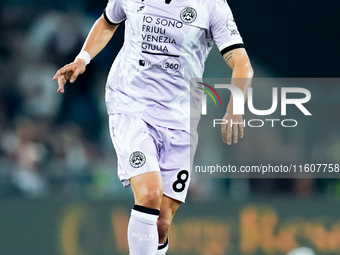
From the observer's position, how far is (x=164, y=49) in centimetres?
436

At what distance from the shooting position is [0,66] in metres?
7.87

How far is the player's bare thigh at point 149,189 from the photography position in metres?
4.06

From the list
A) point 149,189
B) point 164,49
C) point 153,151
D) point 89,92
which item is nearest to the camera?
point 149,189

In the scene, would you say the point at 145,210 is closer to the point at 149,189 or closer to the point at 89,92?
the point at 149,189

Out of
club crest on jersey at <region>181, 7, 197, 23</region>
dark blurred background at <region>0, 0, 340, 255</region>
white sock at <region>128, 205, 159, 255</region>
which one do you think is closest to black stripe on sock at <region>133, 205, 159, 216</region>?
white sock at <region>128, 205, 159, 255</region>

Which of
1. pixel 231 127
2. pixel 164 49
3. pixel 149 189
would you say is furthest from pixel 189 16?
pixel 149 189

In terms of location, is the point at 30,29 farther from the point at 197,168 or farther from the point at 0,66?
the point at 197,168

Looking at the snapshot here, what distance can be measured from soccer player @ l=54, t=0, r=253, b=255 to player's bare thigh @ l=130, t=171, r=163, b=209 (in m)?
0.06

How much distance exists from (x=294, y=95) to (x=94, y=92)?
223cm

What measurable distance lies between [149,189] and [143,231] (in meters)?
0.26

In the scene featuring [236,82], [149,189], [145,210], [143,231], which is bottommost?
[143,231]

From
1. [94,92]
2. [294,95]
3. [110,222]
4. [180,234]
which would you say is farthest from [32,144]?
[294,95]

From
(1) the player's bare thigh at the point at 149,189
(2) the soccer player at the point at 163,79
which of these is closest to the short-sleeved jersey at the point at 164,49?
(2) the soccer player at the point at 163,79

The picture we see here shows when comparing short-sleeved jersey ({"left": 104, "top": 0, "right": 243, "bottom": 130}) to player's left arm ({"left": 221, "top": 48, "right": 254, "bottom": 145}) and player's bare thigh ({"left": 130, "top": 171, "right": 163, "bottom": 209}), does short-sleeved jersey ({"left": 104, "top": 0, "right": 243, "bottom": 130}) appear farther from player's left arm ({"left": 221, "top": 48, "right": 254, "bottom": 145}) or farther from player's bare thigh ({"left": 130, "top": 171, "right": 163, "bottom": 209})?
player's bare thigh ({"left": 130, "top": 171, "right": 163, "bottom": 209})
